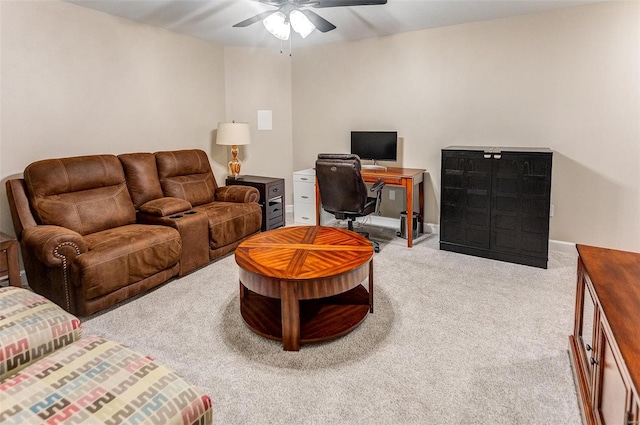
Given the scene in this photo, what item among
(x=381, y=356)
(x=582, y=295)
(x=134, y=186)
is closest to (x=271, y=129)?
(x=134, y=186)

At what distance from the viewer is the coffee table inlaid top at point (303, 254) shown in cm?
236

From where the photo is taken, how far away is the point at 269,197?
482cm

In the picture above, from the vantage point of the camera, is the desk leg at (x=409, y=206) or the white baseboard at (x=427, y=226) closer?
the white baseboard at (x=427, y=226)

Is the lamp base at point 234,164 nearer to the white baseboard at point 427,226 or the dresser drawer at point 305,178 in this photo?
the dresser drawer at point 305,178

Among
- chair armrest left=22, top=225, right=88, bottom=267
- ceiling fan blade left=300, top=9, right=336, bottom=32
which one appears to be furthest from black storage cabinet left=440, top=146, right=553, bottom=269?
chair armrest left=22, top=225, right=88, bottom=267

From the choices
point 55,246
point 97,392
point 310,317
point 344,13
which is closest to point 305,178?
point 344,13

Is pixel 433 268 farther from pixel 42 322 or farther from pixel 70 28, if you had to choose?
pixel 70 28

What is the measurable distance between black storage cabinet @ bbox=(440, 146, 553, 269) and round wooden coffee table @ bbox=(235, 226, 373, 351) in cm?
151

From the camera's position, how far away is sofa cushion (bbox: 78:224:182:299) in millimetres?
2754

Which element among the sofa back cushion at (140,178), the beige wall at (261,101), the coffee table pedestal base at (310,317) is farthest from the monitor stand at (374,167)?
the sofa back cushion at (140,178)

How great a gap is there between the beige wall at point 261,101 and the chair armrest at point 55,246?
120 inches

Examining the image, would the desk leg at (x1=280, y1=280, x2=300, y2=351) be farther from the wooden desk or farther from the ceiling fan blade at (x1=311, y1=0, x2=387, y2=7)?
the wooden desk

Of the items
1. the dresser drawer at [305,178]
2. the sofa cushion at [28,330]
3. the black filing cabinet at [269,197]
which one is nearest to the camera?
the sofa cushion at [28,330]

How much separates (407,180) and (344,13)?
177 cm
